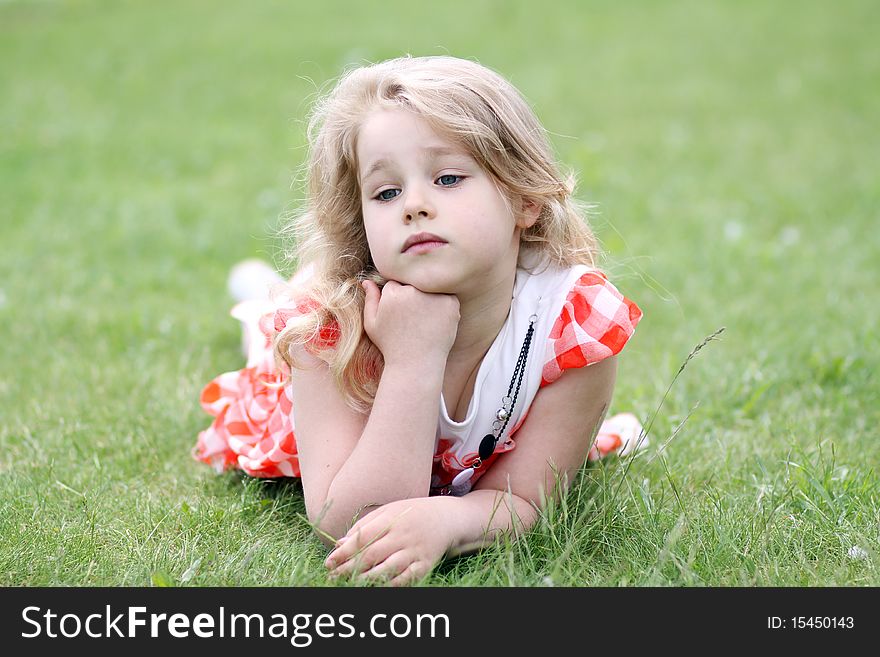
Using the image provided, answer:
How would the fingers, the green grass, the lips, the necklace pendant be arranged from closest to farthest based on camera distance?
1. the fingers
2. the lips
3. the green grass
4. the necklace pendant

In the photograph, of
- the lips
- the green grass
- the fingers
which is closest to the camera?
the fingers

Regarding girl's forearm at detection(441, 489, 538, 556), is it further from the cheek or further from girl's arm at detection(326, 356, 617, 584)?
the cheek

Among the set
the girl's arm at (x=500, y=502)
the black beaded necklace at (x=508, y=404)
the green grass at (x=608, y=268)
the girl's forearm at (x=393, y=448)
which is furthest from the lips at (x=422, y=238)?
the green grass at (x=608, y=268)

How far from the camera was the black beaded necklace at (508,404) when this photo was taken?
242 centimetres

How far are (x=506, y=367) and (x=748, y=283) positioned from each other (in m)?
2.64

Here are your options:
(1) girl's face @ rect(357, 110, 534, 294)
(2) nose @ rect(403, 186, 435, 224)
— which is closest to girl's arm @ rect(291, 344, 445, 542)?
(1) girl's face @ rect(357, 110, 534, 294)

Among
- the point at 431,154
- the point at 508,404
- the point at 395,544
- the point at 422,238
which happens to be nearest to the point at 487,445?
the point at 508,404

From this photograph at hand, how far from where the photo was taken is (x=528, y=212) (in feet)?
7.99

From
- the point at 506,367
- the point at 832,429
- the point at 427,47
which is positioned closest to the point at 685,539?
the point at 506,367

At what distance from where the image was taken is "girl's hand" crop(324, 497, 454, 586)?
2.10 meters

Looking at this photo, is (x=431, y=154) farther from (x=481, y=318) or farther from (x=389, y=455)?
(x=389, y=455)

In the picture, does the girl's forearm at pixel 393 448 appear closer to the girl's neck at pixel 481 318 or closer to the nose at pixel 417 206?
the girl's neck at pixel 481 318

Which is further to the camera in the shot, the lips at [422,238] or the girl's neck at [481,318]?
the girl's neck at [481,318]
